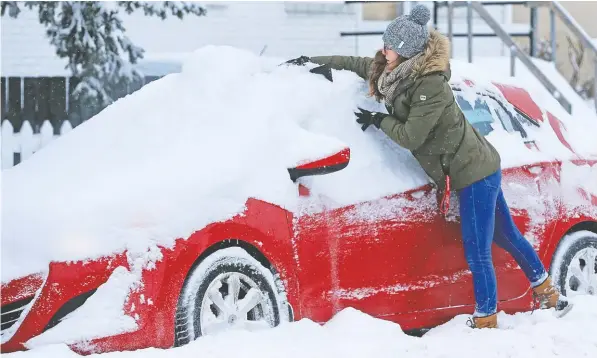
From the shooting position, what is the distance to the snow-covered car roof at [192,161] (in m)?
3.35

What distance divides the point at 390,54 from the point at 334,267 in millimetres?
1148

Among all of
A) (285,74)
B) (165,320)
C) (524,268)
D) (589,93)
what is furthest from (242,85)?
(589,93)

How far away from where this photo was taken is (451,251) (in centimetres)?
436

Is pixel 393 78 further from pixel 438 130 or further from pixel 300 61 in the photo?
pixel 300 61

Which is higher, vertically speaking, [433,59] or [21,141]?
[433,59]

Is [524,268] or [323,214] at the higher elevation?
[323,214]

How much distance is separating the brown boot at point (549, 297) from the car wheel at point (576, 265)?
0.27 m

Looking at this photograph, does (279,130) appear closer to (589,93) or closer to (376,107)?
(376,107)

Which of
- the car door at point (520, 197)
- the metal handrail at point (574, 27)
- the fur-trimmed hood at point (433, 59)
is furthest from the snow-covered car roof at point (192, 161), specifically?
the metal handrail at point (574, 27)

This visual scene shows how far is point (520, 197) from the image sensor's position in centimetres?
466

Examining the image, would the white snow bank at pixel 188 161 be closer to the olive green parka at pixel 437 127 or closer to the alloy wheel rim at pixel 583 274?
the olive green parka at pixel 437 127

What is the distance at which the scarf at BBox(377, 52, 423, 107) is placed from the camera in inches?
161

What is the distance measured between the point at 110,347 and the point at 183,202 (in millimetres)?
682

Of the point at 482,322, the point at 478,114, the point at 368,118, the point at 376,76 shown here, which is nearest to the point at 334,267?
the point at 368,118
